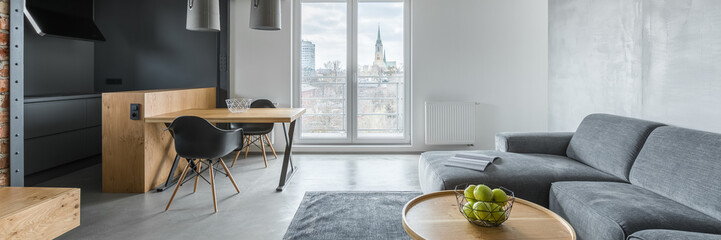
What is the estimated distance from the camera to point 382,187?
4008 mm

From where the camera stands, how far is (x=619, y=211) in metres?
1.95

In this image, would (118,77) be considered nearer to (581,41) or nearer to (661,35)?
(581,41)

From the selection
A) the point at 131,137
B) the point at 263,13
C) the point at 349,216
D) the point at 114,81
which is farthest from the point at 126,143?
the point at 114,81

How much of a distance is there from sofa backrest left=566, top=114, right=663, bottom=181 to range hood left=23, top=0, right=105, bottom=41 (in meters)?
5.47

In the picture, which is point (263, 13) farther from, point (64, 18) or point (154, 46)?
point (64, 18)

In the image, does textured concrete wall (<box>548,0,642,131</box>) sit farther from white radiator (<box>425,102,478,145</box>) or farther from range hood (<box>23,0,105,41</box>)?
range hood (<box>23,0,105,41</box>)

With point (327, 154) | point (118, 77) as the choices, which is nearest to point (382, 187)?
point (327, 154)

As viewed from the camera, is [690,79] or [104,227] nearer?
[690,79]

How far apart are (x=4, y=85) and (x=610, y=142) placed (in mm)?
3334

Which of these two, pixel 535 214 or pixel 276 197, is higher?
pixel 535 214

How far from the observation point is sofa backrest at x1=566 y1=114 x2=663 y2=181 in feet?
8.66

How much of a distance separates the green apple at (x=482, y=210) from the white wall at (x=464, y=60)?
424 cm

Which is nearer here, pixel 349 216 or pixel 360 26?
pixel 349 216

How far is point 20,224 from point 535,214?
6.49 feet
